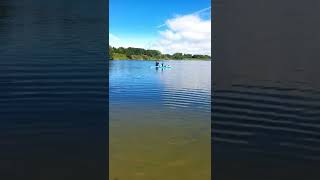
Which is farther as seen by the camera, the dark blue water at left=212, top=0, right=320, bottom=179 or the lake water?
the dark blue water at left=212, top=0, right=320, bottom=179

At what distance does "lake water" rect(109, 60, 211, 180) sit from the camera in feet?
14.8

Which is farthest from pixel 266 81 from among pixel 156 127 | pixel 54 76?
pixel 54 76

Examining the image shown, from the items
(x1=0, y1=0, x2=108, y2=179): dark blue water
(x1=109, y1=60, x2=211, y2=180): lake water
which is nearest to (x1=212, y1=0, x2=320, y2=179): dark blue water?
(x1=109, y1=60, x2=211, y2=180): lake water

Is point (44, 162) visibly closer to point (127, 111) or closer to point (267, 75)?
point (127, 111)

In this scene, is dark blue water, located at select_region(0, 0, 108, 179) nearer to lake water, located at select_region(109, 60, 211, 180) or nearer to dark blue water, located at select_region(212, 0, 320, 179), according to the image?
lake water, located at select_region(109, 60, 211, 180)

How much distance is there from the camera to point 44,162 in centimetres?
467

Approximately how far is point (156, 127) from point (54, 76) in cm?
224

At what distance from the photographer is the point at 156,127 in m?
6.25

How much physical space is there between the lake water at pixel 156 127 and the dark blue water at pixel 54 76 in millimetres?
431

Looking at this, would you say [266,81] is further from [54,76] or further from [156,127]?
[54,76]

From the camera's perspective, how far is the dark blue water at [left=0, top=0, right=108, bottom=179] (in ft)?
18.5

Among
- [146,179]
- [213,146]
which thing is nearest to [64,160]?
[146,179]

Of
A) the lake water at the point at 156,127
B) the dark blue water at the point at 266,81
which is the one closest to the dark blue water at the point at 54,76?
the lake water at the point at 156,127

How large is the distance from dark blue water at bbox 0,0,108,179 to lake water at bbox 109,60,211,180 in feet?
1.41
